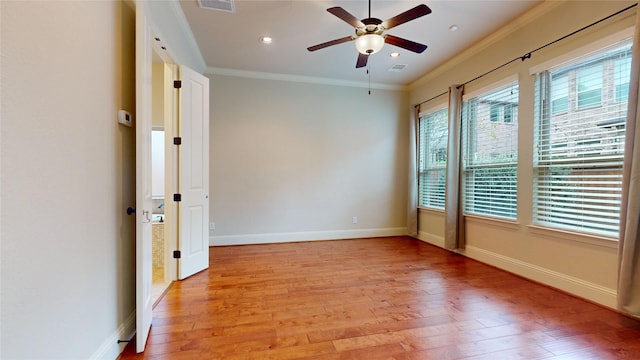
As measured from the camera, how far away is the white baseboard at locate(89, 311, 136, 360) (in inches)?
62.7

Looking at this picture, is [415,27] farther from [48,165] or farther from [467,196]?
[48,165]

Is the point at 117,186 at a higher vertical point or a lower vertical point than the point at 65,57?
lower

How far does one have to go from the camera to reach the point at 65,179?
1326 millimetres

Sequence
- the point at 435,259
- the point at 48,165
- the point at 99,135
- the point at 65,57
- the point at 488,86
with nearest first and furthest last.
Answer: the point at 48,165, the point at 65,57, the point at 99,135, the point at 488,86, the point at 435,259

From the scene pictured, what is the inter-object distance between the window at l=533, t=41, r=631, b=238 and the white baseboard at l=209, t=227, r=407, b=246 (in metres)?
2.62

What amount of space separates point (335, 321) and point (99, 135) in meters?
2.07

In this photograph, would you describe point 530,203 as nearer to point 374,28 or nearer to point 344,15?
point 374,28

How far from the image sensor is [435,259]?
3865 millimetres

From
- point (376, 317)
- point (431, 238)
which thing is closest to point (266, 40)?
point (376, 317)

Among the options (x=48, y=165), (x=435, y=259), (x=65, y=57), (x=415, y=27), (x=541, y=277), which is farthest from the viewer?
(x=435, y=259)

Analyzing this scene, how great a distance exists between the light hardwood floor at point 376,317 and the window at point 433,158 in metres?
1.59

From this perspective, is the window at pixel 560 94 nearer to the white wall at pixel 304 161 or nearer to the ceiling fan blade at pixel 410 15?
the ceiling fan blade at pixel 410 15

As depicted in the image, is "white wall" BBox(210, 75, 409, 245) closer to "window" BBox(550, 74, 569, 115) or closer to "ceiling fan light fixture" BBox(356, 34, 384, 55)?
"ceiling fan light fixture" BBox(356, 34, 384, 55)

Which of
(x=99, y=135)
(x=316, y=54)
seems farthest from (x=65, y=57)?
(x=316, y=54)
